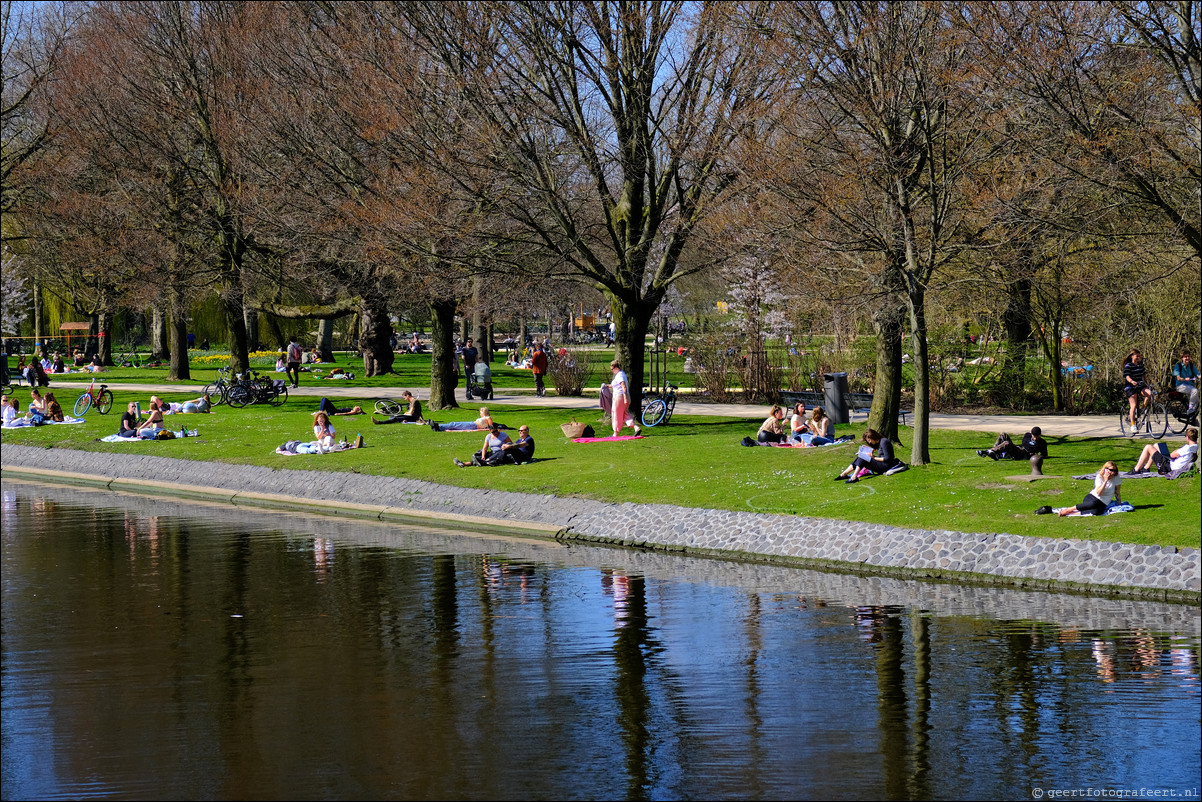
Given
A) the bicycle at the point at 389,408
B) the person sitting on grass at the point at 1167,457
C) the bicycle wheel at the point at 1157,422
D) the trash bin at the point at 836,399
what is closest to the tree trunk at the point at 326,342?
the bicycle at the point at 389,408

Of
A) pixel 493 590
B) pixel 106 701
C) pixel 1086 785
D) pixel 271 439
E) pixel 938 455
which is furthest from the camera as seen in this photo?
pixel 271 439

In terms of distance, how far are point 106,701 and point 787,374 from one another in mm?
30093

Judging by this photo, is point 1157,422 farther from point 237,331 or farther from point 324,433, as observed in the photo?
point 237,331

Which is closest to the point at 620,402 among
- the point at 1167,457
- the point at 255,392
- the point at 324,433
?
the point at 324,433

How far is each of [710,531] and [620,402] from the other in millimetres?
9148

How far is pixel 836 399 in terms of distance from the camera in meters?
29.6

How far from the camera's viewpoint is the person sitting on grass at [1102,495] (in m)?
18.8

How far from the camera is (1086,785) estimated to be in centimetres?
1009

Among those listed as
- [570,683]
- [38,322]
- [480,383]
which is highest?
[38,322]

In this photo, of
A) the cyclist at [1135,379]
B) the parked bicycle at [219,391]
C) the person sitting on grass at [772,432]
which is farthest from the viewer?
the parked bicycle at [219,391]

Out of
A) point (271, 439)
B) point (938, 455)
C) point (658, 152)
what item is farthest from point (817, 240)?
point (271, 439)

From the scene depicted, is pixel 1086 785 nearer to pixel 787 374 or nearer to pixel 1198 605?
pixel 1198 605

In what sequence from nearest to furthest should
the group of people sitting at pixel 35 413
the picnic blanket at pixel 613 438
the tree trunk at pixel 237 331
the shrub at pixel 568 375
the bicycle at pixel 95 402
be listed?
the picnic blanket at pixel 613 438 → the group of people sitting at pixel 35 413 → the bicycle at pixel 95 402 → the shrub at pixel 568 375 → the tree trunk at pixel 237 331

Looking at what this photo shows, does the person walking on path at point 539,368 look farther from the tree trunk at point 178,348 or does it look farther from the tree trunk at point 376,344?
the tree trunk at point 178,348
